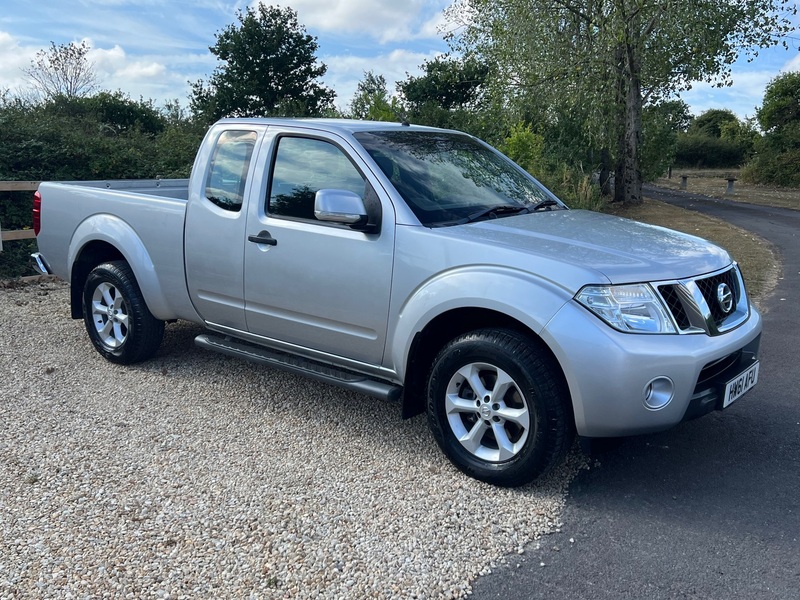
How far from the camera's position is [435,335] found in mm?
4102

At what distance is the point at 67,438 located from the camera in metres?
4.43

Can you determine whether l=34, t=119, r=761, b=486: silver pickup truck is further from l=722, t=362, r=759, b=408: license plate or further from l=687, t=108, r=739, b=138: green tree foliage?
l=687, t=108, r=739, b=138: green tree foliage

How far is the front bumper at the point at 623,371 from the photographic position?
11.1 ft

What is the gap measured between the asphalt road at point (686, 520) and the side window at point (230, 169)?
2833 mm

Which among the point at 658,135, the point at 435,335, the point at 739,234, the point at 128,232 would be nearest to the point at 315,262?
the point at 435,335

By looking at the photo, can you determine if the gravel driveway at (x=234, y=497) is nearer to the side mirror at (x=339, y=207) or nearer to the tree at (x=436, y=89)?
the side mirror at (x=339, y=207)

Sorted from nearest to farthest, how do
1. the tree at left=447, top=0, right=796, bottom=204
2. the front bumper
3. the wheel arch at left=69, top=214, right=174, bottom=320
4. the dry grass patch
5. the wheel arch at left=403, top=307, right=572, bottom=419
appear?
the front bumper → the wheel arch at left=403, top=307, right=572, bottom=419 → the wheel arch at left=69, top=214, right=174, bottom=320 → the dry grass patch → the tree at left=447, top=0, right=796, bottom=204

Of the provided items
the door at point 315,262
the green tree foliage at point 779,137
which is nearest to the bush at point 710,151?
the green tree foliage at point 779,137

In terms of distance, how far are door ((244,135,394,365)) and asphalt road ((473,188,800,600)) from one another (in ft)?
4.90

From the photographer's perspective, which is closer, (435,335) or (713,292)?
(713,292)

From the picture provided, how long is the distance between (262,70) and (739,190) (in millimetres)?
25445

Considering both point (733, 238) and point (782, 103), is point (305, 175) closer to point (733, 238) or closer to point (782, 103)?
point (733, 238)

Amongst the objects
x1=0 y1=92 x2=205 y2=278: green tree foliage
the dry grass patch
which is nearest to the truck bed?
x1=0 y1=92 x2=205 y2=278: green tree foliage

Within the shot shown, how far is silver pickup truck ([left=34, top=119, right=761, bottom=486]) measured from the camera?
3484mm
